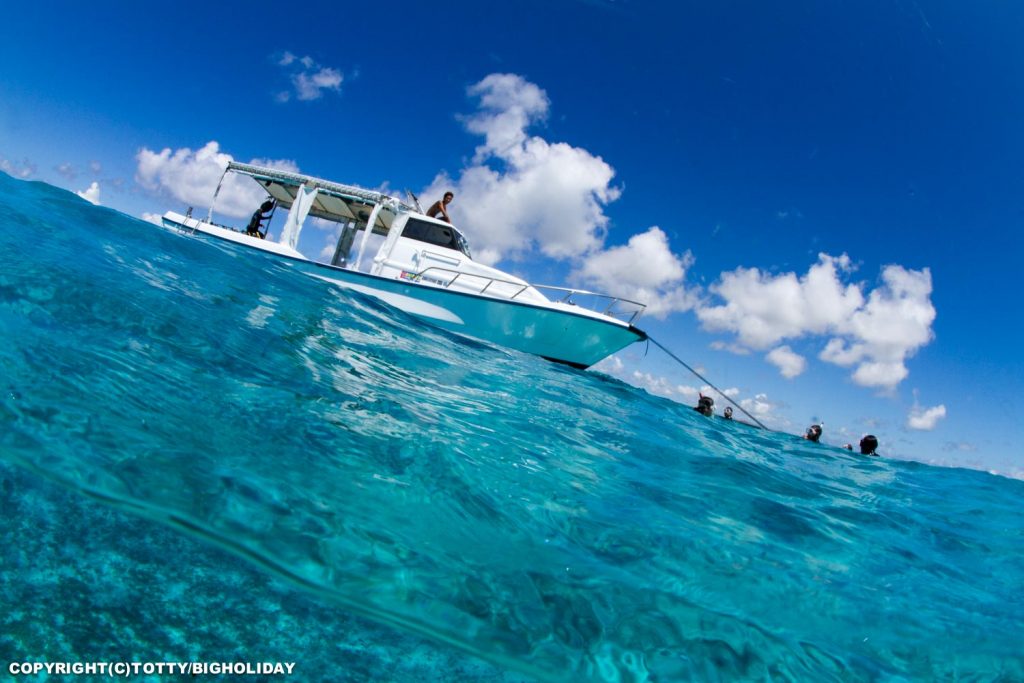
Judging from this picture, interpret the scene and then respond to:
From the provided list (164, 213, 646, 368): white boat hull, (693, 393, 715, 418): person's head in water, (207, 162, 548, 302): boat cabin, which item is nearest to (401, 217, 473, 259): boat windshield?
(207, 162, 548, 302): boat cabin

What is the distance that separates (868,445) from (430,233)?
45.6 feet

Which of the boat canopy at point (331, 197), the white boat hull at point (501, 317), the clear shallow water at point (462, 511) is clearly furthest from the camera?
the boat canopy at point (331, 197)

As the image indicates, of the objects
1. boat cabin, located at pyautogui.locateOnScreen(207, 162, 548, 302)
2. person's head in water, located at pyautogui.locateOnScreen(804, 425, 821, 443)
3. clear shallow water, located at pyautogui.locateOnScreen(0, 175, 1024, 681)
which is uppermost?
boat cabin, located at pyautogui.locateOnScreen(207, 162, 548, 302)

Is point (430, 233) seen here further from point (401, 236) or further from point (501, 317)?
point (501, 317)

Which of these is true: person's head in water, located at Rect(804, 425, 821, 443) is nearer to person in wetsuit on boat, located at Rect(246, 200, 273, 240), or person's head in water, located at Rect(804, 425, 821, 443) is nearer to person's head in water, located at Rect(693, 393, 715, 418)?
person's head in water, located at Rect(693, 393, 715, 418)

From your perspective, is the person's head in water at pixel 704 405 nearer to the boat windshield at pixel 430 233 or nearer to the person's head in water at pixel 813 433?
the person's head in water at pixel 813 433

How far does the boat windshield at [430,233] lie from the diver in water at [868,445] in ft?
41.7

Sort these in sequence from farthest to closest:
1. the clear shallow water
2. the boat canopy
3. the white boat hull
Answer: the boat canopy < the white boat hull < the clear shallow water

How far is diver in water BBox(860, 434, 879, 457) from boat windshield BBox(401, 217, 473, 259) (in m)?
12.7

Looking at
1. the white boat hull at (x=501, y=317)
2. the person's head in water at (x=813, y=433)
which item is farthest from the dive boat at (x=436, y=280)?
the person's head in water at (x=813, y=433)

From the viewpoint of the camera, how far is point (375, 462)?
3.87m

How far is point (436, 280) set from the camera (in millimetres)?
14680

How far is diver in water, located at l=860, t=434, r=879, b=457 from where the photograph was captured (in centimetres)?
1325

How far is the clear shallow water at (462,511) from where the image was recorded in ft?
9.01
